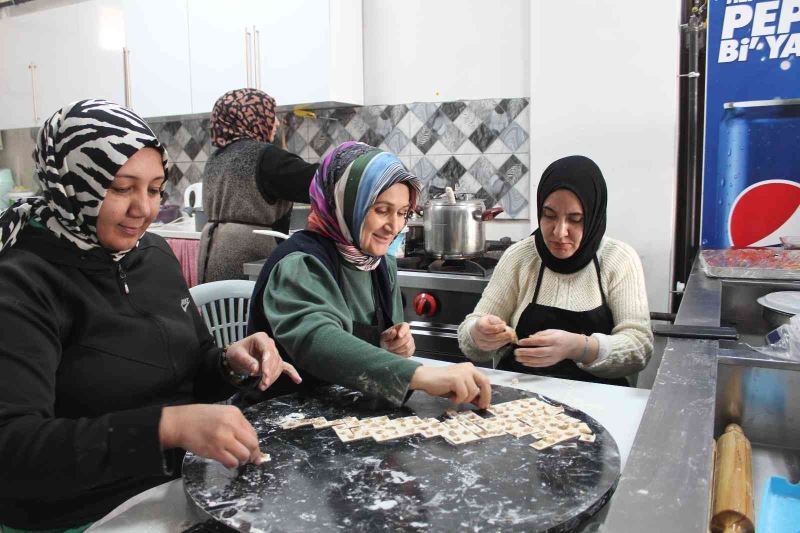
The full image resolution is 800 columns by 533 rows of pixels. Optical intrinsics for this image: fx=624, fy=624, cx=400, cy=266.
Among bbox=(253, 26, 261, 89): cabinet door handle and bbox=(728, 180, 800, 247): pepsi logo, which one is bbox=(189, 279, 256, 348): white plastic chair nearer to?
bbox=(253, 26, 261, 89): cabinet door handle

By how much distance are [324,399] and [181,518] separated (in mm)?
362

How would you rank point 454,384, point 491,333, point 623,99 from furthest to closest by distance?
1. point 623,99
2. point 491,333
3. point 454,384

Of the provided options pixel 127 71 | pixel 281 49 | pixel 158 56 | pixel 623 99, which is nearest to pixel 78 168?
pixel 623 99

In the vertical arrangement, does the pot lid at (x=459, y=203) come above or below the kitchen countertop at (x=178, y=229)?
above

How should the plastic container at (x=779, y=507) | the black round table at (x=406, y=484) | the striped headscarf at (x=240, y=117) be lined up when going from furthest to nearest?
1. the striped headscarf at (x=240, y=117)
2. the plastic container at (x=779, y=507)
3. the black round table at (x=406, y=484)

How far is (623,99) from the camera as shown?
2441 millimetres

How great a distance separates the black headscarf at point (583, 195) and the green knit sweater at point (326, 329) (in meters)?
0.66

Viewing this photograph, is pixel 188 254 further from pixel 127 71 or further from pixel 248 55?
pixel 127 71

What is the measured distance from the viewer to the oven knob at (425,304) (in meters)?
2.24

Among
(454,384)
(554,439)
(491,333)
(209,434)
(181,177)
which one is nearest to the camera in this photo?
(209,434)

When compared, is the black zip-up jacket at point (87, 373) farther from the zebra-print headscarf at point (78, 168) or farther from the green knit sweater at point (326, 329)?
the green knit sweater at point (326, 329)

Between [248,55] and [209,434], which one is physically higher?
Result: [248,55]

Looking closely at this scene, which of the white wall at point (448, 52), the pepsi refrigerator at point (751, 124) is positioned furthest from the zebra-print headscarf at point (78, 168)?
the white wall at point (448, 52)

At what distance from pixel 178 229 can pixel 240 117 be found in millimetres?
1334
